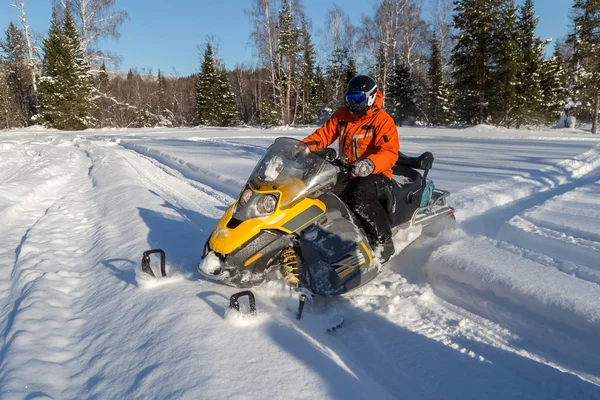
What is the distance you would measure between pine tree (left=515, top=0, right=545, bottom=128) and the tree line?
75 millimetres

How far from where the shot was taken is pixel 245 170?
962 centimetres

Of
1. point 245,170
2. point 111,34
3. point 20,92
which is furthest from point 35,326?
point 20,92

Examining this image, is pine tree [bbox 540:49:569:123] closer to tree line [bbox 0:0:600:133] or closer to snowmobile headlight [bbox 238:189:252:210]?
tree line [bbox 0:0:600:133]

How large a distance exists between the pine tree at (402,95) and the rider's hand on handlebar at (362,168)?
1340 inches

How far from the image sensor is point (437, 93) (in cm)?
3412

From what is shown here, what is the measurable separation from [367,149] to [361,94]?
0.58 m

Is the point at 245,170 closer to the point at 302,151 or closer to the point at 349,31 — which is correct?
the point at 302,151

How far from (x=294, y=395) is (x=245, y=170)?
8054 millimetres

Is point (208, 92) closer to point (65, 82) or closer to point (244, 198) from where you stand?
point (65, 82)

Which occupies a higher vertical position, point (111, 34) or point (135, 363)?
point (111, 34)

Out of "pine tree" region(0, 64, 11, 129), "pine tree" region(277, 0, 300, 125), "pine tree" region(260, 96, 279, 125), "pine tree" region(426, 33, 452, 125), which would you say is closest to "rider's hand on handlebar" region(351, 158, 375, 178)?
"pine tree" region(277, 0, 300, 125)

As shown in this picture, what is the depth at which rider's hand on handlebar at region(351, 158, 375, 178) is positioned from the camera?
318 cm

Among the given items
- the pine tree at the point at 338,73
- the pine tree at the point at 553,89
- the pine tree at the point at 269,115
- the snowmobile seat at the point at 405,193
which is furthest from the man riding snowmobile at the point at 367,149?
the pine tree at the point at 338,73

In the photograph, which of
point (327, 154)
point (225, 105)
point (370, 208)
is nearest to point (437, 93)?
point (225, 105)
